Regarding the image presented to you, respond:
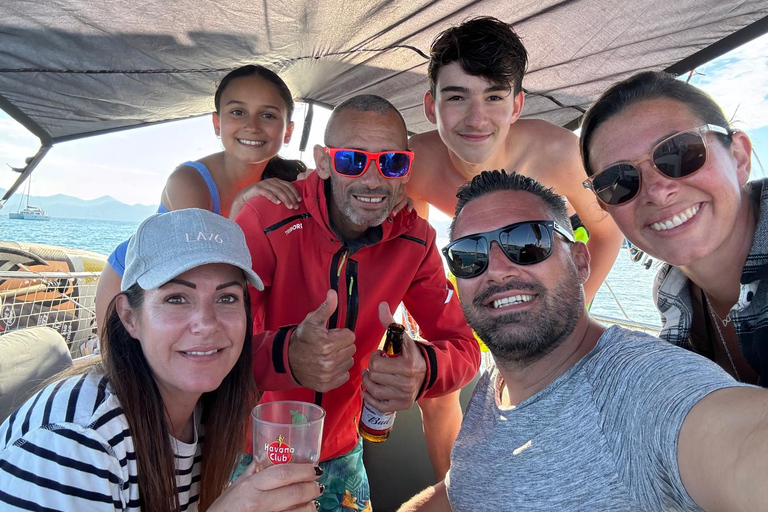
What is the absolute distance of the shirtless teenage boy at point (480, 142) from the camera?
2859mm

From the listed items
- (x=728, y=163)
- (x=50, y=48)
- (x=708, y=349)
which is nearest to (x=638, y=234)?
(x=728, y=163)

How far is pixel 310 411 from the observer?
1481mm

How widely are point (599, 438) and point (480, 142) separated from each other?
1.99 m

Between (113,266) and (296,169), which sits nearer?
(113,266)

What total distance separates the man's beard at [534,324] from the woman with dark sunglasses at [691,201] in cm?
32

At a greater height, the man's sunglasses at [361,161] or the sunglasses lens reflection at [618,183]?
the man's sunglasses at [361,161]

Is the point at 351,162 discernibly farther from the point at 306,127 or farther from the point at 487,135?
the point at 306,127

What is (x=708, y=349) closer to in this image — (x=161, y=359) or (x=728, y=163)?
(x=728, y=163)

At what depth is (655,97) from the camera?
1.67 metres

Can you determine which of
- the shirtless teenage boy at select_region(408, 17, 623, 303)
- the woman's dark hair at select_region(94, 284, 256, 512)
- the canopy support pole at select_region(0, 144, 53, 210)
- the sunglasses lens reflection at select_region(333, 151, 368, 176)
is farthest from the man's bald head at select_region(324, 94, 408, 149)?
the canopy support pole at select_region(0, 144, 53, 210)

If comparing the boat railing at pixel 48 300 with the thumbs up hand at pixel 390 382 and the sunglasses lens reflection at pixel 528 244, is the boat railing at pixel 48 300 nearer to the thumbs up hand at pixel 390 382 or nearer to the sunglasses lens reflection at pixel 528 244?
the thumbs up hand at pixel 390 382

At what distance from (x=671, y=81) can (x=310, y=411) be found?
165 centimetres

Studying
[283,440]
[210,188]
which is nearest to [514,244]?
[283,440]

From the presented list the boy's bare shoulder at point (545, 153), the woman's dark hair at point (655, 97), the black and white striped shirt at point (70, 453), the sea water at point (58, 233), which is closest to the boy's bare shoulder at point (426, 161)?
the boy's bare shoulder at point (545, 153)
